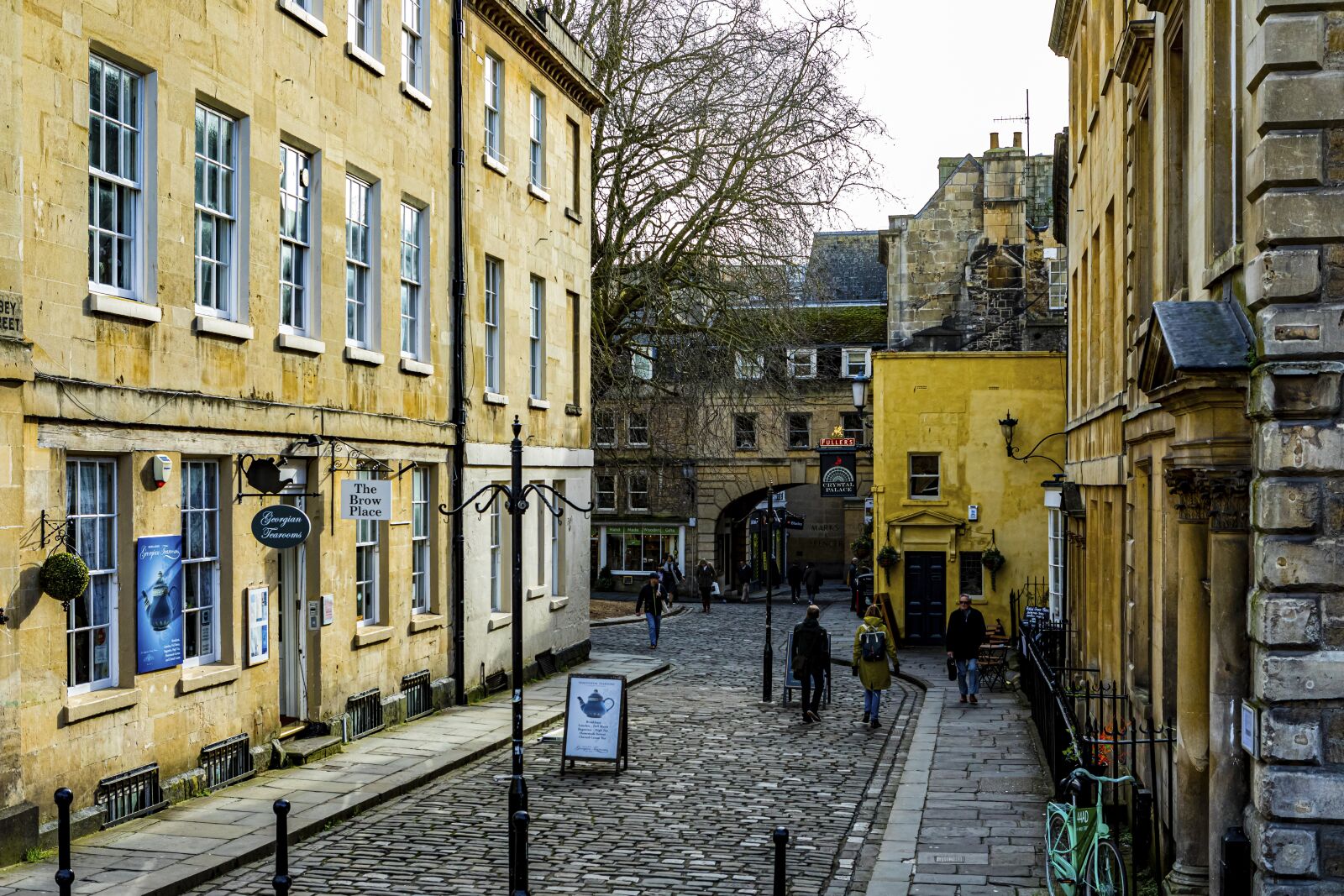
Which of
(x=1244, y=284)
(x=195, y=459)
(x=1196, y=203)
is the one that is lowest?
(x=195, y=459)

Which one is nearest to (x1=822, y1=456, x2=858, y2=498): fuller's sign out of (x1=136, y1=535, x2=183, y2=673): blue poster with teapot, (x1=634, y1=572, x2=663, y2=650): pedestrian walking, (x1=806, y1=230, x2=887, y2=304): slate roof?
(x1=634, y1=572, x2=663, y2=650): pedestrian walking

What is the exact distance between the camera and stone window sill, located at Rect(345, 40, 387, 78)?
17.2 m

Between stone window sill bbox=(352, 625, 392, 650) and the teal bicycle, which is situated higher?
stone window sill bbox=(352, 625, 392, 650)

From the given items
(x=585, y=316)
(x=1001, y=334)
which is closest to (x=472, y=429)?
(x=585, y=316)

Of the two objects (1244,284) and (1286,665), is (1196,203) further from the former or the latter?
(1286,665)

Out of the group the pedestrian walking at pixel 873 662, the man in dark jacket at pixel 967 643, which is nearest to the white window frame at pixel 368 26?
the pedestrian walking at pixel 873 662

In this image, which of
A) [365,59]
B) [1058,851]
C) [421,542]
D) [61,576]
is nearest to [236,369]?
[61,576]

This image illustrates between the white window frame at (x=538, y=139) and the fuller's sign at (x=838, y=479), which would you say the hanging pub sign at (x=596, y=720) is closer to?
the white window frame at (x=538, y=139)

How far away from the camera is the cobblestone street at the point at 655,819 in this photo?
36.3 feet

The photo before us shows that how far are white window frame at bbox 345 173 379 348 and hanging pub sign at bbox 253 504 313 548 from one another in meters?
3.73

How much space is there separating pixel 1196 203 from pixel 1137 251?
14.3 ft

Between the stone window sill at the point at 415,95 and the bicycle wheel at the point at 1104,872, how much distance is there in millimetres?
13479

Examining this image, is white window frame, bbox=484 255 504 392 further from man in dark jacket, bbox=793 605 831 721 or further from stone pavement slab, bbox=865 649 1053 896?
stone pavement slab, bbox=865 649 1053 896

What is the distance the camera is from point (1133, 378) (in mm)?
14234
